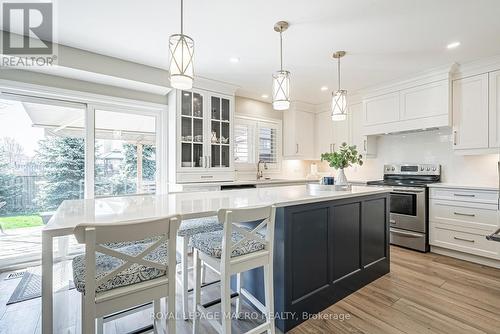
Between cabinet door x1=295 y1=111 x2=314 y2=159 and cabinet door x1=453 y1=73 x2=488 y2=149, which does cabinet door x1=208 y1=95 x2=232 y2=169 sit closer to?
cabinet door x1=295 y1=111 x2=314 y2=159

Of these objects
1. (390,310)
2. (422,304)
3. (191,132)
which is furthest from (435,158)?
(191,132)

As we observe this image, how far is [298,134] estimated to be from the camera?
5047mm

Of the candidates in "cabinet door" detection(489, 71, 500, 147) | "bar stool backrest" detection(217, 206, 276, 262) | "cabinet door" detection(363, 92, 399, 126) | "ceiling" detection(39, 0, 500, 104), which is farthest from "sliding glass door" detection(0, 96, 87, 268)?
"cabinet door" detection(489, 71, 500, 147)

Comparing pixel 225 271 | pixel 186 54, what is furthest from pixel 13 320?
pixel 186 54

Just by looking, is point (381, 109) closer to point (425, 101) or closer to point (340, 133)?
point (425, 101)

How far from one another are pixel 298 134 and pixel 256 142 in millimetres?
903

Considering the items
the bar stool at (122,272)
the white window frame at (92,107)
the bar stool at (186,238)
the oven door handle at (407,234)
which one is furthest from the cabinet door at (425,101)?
the bar stool at (122,272)

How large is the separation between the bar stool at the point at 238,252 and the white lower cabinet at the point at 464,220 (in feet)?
10.0

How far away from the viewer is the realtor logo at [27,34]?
6.94ft

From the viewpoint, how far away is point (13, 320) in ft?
6.44

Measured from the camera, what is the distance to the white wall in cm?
343

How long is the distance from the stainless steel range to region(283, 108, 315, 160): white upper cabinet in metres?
A: 1.53

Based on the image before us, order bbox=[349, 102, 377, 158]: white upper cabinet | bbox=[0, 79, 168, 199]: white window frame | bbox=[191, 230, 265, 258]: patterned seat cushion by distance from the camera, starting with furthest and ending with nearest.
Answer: bbox=[349, 102, 377, 158]: white upper cabinet → bbox=[0, 79, 168, 199]: white window frame → bbox=[191, 230, 265, 258]: patterned seat cushion

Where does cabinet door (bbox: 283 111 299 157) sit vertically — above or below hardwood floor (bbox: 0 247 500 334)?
above
